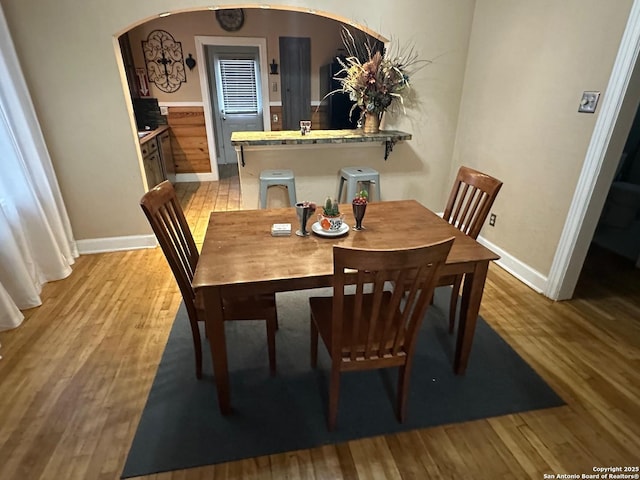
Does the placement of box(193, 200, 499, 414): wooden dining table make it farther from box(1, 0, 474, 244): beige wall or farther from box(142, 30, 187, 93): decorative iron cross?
box(142, 30, 187, 93): decorative iron cross

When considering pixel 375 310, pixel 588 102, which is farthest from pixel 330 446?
pixel 588 102

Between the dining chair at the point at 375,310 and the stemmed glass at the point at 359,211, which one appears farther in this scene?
the stemmed glass at the point at 359,211

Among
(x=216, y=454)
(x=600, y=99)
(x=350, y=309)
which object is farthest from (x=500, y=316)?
(x=216, y=454)

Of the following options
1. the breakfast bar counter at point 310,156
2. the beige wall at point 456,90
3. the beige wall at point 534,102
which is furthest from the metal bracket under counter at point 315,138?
the beige wall at point 534,102

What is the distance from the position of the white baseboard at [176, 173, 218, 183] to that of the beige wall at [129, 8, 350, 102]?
1142 millimetres

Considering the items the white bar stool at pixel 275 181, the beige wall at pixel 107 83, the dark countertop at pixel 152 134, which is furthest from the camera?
the dark countertop at pixel 152 134

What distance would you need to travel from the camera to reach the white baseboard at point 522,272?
2.57m

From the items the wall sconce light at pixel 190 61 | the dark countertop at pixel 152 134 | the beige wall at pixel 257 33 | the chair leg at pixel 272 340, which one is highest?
the beige wall at pixel 257 33

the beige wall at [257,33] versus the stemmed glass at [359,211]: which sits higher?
the beige wall at [257,33]

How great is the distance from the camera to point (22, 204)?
2.41 metres

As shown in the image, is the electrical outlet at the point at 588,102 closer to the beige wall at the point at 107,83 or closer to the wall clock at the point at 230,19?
the beige wall at the point at 107,83

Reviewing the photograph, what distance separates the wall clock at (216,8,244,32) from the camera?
5012mm

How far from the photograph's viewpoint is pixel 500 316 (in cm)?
231

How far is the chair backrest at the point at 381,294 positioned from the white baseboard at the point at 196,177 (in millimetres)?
4728
